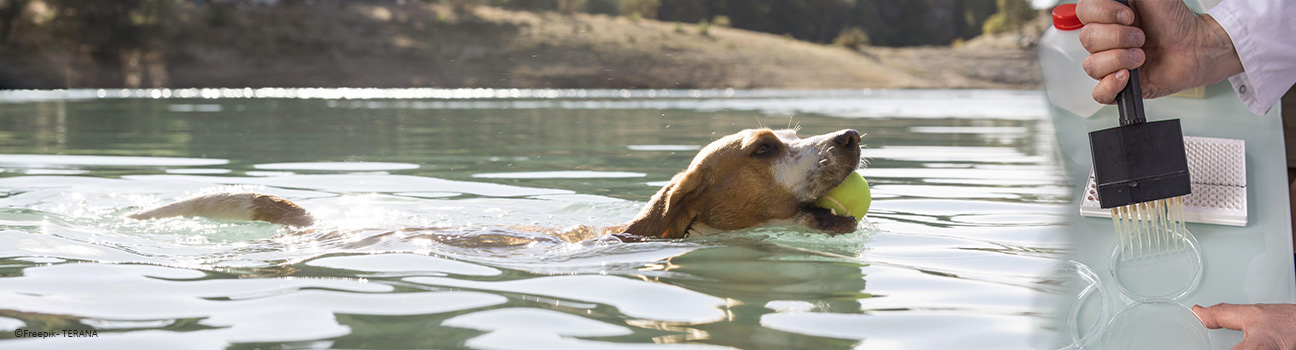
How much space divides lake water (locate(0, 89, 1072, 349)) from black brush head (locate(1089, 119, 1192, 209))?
567 mm

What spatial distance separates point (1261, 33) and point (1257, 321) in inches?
31.4

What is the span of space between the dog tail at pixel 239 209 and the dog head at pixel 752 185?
1.83 metres

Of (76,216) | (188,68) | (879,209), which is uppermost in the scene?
(188,68)

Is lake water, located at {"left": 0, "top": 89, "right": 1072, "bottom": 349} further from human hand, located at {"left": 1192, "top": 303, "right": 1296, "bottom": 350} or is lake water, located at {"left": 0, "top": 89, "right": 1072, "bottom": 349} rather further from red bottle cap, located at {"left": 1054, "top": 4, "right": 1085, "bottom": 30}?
red bottle cap, located at {"left": 1054, "top": 4, "right": 1085, "bottom": 30}

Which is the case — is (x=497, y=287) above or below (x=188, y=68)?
below

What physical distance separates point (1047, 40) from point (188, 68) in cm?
5279

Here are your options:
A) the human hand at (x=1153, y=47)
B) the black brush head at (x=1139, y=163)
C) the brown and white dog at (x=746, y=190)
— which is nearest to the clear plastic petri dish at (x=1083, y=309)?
the black brush head at (x=1139, y=163)

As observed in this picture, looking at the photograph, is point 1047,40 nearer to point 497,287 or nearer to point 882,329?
point 882,329

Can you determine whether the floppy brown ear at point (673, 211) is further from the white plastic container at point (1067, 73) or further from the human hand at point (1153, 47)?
the human hand at point (1153, 47)

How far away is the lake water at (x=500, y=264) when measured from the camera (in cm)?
342

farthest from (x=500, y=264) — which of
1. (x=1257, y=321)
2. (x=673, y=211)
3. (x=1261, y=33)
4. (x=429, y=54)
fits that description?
(x=429, y=54)

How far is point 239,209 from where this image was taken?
5.69 metres

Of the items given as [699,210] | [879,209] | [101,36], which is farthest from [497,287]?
[101,36]

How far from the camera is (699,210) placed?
218 inches
